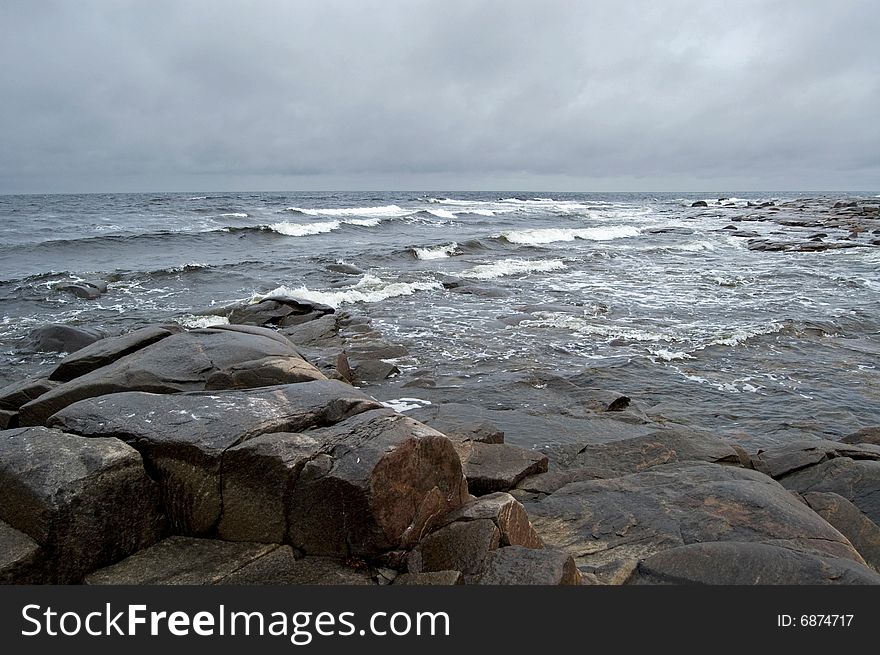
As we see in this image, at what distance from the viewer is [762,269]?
76.2ft

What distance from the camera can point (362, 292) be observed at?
59.8 ft

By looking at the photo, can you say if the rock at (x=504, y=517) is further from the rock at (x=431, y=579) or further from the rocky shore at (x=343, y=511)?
the rock at (x=431, y=579)

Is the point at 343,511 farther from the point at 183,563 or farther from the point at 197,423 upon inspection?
the point at 197,423

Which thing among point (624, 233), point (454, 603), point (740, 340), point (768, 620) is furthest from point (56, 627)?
point (624, 233)

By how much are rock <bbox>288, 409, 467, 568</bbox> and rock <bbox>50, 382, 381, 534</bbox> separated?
57 cm

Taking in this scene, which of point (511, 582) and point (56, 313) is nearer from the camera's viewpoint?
point (511, 582)

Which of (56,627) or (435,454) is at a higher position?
(435,454)

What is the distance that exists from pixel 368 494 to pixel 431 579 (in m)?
0.68

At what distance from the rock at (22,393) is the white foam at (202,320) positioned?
22.5 feet

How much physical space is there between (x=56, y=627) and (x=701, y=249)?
1263 inches

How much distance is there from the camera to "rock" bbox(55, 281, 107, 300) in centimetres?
1781

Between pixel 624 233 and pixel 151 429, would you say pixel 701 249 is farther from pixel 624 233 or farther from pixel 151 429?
pixel 151 429

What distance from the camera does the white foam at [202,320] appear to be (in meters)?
14.5

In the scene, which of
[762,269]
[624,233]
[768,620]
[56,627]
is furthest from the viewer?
[624,233]
